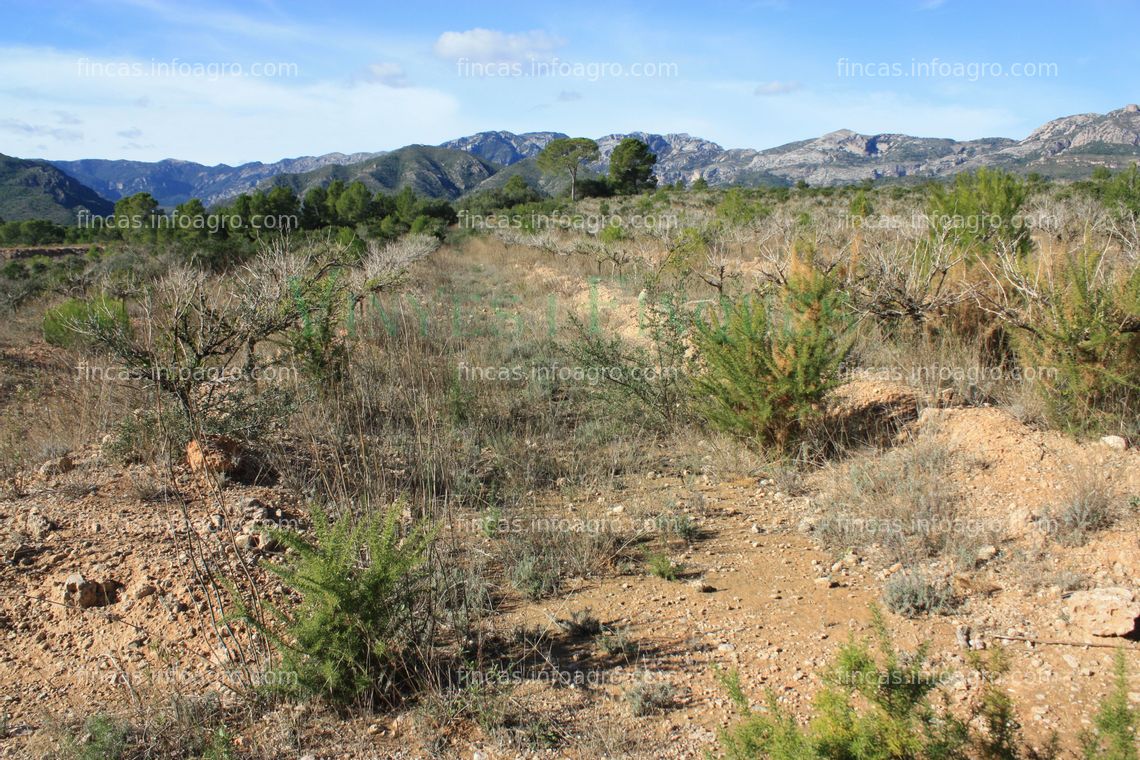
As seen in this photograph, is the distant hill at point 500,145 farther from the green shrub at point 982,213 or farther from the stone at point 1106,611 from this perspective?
the stone at point 1106,611

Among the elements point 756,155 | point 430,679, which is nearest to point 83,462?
point 430,679

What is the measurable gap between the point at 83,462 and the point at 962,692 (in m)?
5.37

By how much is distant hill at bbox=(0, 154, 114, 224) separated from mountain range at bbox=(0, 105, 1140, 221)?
0.10 m

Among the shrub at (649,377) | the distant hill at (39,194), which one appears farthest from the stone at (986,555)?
the distant hill at (39,194)

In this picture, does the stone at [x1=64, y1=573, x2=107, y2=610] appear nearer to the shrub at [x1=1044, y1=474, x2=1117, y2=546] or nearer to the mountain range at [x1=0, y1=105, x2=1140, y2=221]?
the shrub at [x1=1044, y1=474, x2=1117, y2=546]

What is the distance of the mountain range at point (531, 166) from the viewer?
50.0 m

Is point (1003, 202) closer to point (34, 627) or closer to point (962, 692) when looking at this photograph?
point (962, 692)

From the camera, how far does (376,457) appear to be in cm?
497

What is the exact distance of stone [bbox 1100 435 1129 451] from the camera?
13.5 ft

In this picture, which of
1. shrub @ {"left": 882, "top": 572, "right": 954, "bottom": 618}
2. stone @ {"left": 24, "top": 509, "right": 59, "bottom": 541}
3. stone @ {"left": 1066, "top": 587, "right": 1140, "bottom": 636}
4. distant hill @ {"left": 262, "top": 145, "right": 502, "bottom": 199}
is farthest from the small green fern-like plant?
distant hill @ {"left": 262, "top": 145, "right": 502, "bottom": 199}

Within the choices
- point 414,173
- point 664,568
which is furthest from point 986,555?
point 414,173

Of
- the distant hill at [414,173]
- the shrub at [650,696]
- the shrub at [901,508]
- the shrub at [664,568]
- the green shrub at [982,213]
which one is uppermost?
the distant hill at [414,173]

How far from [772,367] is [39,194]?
56.6 metres

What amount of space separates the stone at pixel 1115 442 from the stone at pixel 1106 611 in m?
1.51
